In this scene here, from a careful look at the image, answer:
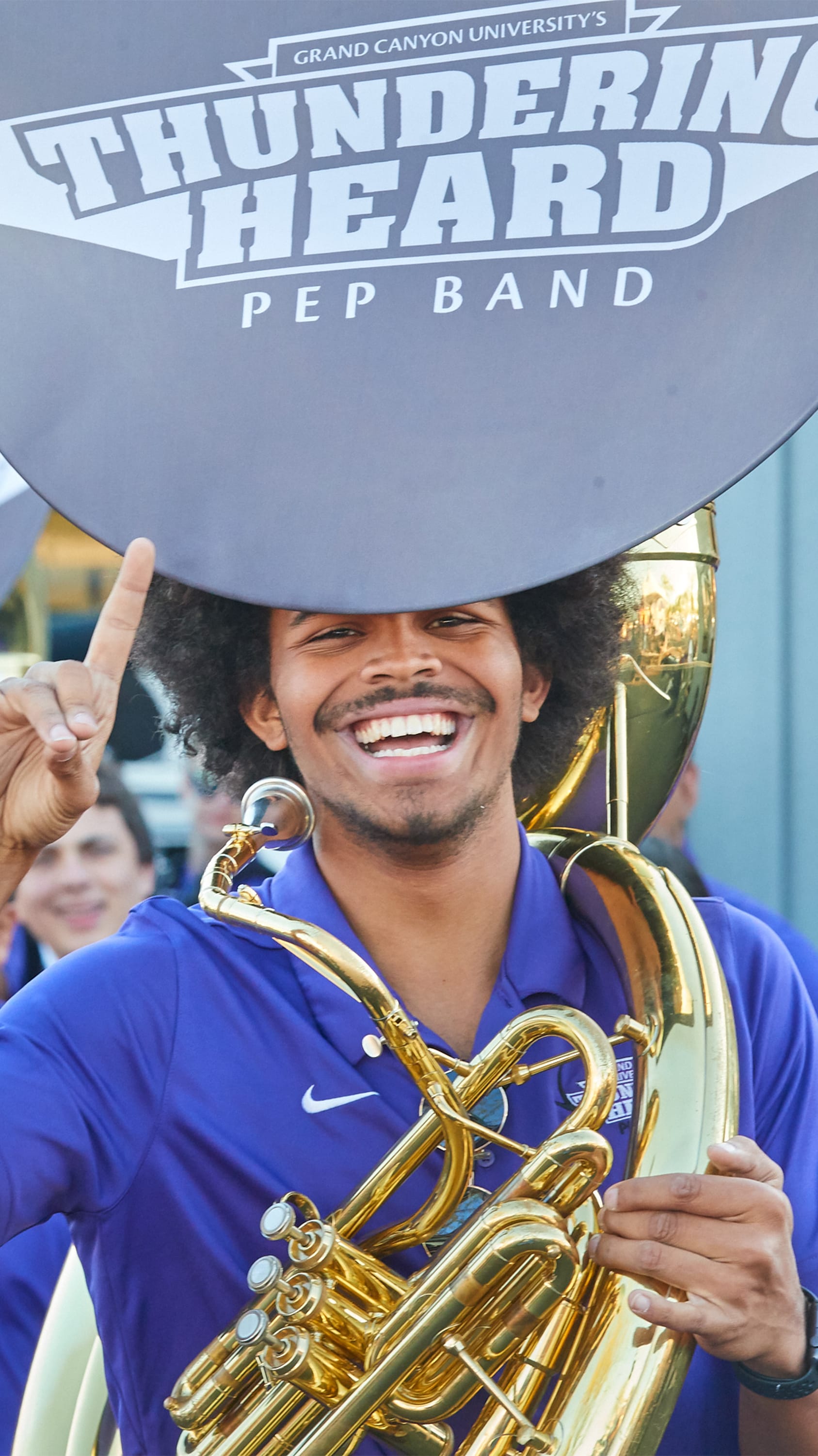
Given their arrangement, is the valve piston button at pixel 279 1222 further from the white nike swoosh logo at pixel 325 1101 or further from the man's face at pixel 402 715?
the man's face at pixel 402 715

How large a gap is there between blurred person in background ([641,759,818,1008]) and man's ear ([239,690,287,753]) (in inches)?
30.7

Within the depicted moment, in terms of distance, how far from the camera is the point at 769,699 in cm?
520

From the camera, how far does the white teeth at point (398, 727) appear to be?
171 centimetres

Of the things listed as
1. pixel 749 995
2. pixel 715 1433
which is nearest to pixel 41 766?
pixel 749 995

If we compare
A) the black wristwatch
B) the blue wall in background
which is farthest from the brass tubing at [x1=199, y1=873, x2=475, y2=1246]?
the blue wall in background

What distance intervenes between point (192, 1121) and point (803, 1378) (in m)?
0.64

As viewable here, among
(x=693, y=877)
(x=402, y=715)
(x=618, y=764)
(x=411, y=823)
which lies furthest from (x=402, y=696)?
(x=693, y=877)

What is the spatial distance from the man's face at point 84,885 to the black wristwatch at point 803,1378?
2449 mm

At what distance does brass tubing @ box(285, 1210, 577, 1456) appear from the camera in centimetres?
145

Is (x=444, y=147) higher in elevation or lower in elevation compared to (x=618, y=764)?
higher

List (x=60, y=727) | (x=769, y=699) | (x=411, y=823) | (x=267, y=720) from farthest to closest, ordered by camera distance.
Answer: (x=769, y=699), (x=267, y=720), (x=411, y=823), (x=60, y=727)

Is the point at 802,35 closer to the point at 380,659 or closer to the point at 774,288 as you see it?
the point at 774,288

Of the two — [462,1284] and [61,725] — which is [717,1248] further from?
[61,725]

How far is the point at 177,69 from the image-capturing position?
1562 mm
